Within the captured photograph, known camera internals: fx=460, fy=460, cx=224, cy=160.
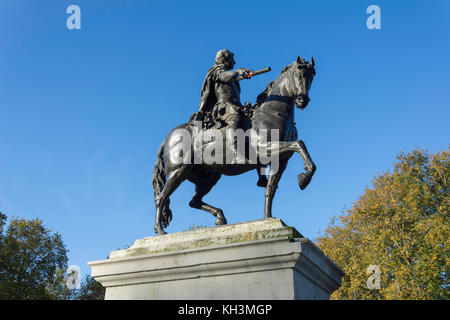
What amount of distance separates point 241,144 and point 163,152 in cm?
164

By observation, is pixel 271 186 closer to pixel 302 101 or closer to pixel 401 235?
pixel 302 101

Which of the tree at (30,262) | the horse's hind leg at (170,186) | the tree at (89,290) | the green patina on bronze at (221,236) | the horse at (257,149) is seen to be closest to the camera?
the green patina on bronze at (221,236)

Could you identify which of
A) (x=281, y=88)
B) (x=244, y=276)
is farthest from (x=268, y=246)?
(x=281, y=88)

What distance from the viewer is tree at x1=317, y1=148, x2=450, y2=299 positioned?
Answer: 66.3 ft

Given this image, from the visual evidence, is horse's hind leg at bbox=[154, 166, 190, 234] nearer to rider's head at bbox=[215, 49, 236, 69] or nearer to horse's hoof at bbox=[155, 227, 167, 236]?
horse's hoof at bbox=[155, 227, 167, 236]

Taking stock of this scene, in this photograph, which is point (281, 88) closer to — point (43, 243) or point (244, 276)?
point (244, 276)

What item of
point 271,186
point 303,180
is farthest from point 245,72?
point 303,180

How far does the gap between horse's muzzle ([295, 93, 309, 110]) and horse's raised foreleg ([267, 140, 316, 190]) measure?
0.77 metres

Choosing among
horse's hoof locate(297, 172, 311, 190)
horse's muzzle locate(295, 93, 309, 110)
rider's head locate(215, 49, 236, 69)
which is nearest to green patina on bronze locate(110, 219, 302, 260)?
horse's hoof locate(297, 172, 311, 190)

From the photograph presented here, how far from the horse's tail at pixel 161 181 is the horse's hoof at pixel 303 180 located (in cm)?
233

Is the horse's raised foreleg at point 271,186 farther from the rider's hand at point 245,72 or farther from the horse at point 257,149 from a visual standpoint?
the rider's hand at point 245,72

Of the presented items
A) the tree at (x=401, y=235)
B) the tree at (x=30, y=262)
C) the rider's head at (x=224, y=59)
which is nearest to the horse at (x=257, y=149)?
the rider's head at (x=224, y=59)

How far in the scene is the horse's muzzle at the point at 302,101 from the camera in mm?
7128

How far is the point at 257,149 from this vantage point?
6.95 m
